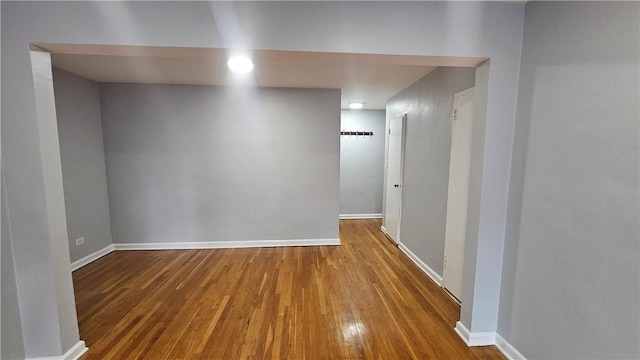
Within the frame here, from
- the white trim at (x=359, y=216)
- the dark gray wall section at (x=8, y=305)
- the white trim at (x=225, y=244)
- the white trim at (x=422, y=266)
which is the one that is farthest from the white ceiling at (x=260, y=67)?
the white trim at (x=359, y=216)

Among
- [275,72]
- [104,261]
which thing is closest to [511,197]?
[275,72]

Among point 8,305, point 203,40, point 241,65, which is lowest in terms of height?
point 8,305

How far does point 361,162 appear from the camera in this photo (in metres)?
5.87

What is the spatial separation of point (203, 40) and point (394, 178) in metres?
3.53

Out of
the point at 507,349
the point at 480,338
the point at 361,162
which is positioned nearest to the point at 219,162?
the point at 361,162

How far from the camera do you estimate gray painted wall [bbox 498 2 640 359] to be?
1245 millimetres

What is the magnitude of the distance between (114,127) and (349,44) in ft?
12.6

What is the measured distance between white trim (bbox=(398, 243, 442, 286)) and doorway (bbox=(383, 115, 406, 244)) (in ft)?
0.97

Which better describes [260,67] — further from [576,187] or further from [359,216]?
[359,216]

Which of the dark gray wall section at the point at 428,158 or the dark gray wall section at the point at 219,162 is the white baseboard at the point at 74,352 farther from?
the dark gray wall section at the point at 428,158

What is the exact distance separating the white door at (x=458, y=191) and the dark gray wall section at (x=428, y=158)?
11 centimetres

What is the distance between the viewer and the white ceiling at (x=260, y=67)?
180 centimetres

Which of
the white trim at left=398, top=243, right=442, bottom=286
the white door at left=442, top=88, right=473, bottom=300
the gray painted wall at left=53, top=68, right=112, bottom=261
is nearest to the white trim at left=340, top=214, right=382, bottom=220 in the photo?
the white trim at left=398, top=243, right=442, bottom=286

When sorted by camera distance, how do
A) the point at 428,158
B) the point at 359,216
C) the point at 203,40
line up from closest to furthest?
the point at 203,40
the point at 428,158
the point at 359,216
